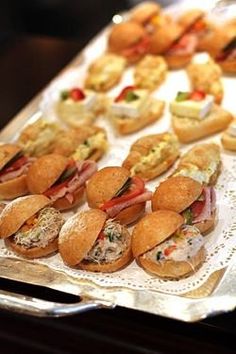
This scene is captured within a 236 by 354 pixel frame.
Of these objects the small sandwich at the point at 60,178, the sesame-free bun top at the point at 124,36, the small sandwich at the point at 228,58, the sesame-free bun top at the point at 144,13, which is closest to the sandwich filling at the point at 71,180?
the small sandwich at the point at 60,178

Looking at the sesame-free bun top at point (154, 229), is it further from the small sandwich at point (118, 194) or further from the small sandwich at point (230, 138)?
the small sandwich at point (230, 138)

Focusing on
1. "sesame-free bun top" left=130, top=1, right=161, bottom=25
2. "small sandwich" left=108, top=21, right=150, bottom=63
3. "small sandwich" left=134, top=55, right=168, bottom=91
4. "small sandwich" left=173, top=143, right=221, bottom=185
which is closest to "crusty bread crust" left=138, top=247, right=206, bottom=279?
"small sandwich" left=173, top=143, right=221, bottom=185

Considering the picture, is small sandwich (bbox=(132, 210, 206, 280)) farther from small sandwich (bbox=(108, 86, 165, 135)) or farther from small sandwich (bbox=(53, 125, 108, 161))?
small sandwich (bbox=(108, 86, 165, 135))

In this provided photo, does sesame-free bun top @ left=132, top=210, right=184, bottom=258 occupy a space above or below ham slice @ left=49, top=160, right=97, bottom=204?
below

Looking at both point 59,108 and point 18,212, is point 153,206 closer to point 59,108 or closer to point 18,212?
point 18,212

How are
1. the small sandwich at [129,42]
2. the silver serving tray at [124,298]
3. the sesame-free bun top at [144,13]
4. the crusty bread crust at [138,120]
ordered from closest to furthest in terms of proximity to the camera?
the silver serving tray at [124,298] < the crusty bread crust at [138,120] < the small sandwich at [129,42] < the sesame-free bun top at [144,13]

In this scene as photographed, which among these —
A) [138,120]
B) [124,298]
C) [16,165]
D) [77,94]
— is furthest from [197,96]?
[124,298]

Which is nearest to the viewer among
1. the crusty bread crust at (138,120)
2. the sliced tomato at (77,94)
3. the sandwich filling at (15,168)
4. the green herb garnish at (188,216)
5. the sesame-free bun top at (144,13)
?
the green herb garnish at (188,216)
